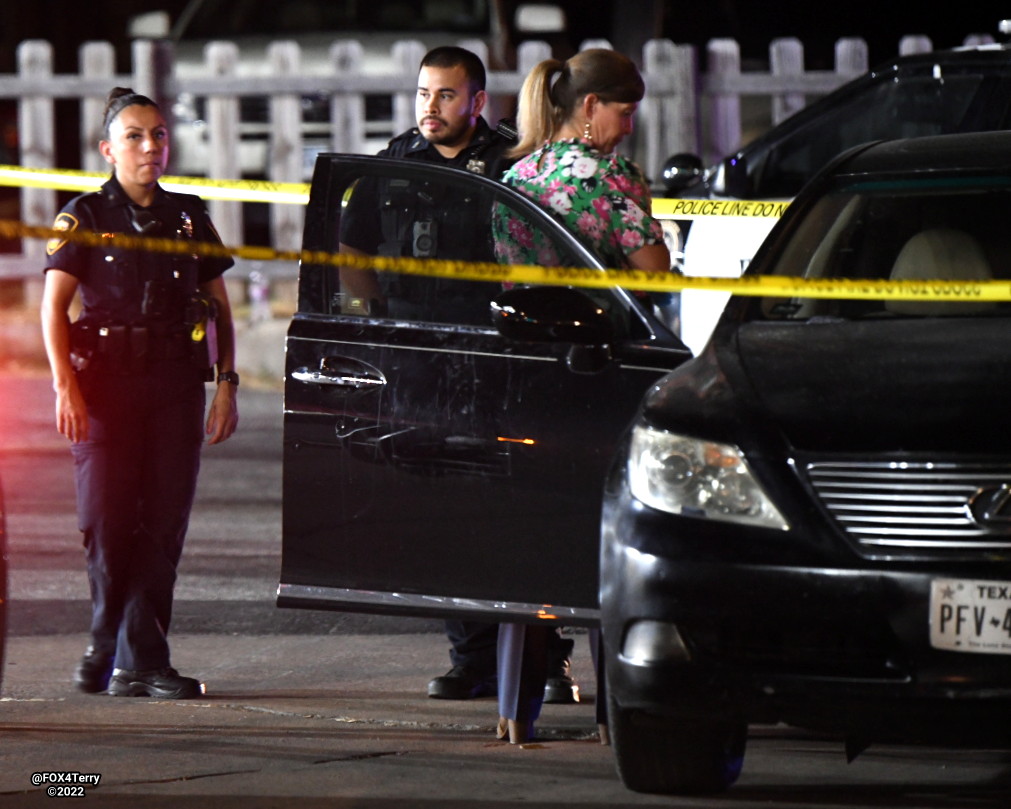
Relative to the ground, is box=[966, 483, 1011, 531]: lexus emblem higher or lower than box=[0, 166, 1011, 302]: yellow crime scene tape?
lower

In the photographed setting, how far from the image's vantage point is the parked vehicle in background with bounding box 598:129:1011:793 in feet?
14.2

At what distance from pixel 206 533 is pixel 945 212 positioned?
4.15 m

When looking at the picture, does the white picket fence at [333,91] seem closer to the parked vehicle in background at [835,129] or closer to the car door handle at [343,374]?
the parked vehicle in background at [835,129]

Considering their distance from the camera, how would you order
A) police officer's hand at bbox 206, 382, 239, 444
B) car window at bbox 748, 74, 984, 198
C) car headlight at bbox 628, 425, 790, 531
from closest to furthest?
car headlight at bbox 628, 425, 790, 531
police officer's hand at bbox 206, 382, 239, 444
car window at bbox 748, 74, 984, 198

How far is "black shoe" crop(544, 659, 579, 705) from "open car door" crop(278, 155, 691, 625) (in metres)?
0.80

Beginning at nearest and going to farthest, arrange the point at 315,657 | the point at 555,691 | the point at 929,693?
the point at 929,693 < the point at 555,691 < the point at 315,657

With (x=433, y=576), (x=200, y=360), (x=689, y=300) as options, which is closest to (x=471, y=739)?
(x=433, y=576)

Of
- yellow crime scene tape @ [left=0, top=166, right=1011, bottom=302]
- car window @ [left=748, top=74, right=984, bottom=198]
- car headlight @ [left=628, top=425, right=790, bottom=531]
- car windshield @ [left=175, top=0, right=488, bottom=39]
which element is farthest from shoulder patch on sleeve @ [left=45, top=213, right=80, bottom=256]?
car windshield @ [left=175, top=0, right=488, bottom=39]

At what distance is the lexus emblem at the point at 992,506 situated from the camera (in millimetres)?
4336

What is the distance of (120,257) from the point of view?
612cm

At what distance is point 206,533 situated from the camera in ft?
29.1

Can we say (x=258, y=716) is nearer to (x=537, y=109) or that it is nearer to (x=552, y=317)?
(x=552, y=317)

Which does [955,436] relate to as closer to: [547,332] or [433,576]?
[547,332]

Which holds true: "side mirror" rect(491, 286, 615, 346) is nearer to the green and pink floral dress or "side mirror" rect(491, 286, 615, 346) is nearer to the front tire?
the green and pink floral dress
